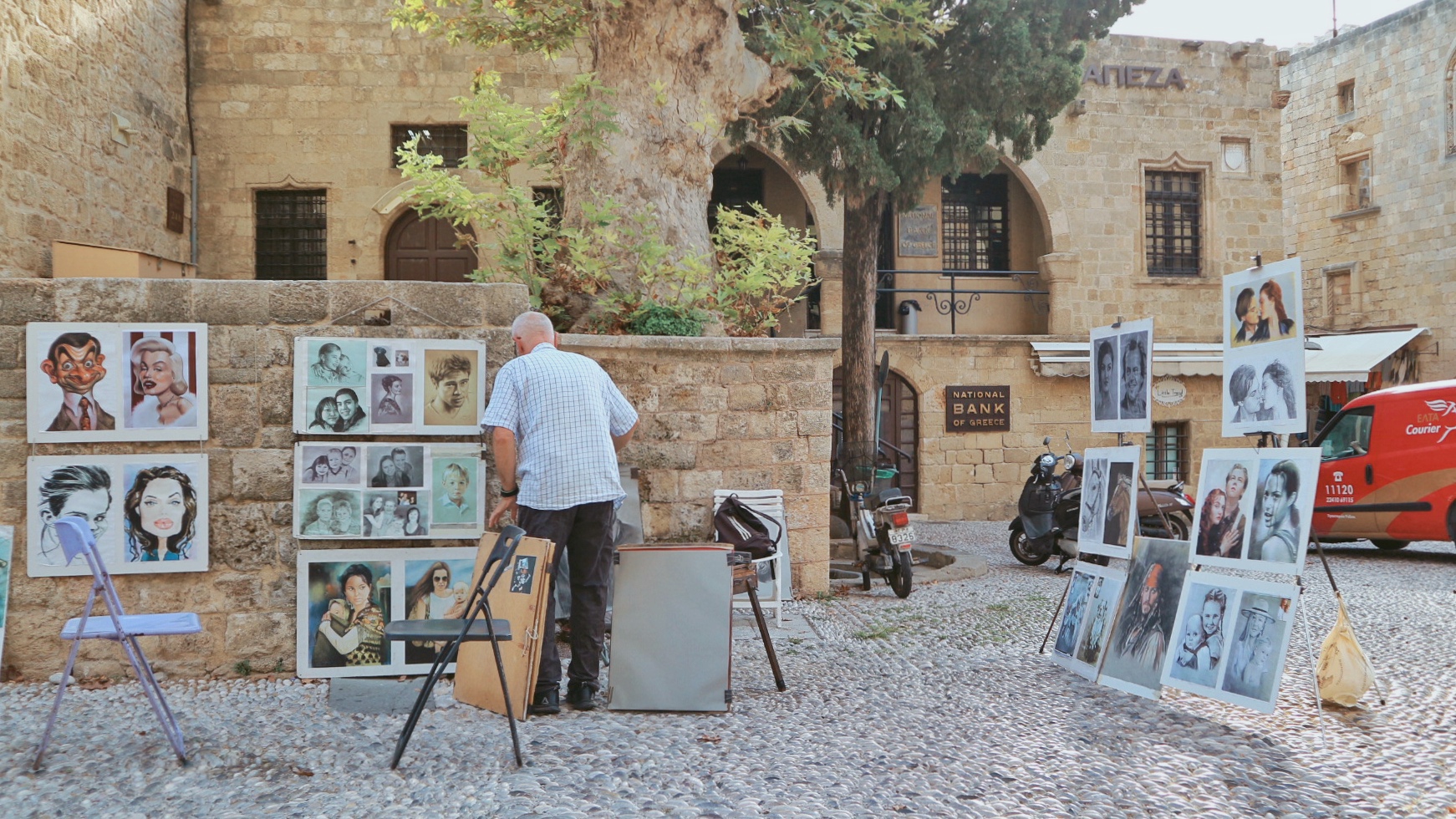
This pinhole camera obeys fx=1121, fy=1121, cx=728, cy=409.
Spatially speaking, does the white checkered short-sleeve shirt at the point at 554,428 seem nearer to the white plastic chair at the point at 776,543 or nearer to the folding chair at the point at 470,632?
the folding chair at the point at 470,632

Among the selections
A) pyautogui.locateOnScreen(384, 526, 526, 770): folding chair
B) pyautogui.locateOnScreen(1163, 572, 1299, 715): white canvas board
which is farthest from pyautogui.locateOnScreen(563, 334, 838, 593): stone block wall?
pyautogui.locateOnScreen(1163, 572, 1299, 715): white canvas board

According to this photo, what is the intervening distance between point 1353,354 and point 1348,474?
967 centimetres

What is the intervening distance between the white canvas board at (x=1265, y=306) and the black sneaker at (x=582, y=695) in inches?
124

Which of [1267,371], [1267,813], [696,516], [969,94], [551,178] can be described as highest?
[969,94]

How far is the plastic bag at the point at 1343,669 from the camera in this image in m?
4.67

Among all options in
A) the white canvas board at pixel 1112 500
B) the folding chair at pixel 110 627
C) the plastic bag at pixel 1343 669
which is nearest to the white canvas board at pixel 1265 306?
the white canvas board at pixel 1112 500

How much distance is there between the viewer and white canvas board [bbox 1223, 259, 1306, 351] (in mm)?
4727

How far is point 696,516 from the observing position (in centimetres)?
712

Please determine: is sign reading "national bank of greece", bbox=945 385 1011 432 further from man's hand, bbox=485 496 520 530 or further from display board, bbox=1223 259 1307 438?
man's hand, bbox=485 496 520 530

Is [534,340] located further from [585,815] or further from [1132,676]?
[1132,676]

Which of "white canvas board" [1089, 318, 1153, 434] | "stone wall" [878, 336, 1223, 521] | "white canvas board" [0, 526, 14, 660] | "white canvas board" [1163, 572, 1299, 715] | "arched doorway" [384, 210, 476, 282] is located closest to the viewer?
"white canvas board" [1163, 572, 1299, 715]

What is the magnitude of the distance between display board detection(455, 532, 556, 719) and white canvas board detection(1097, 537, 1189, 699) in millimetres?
2609

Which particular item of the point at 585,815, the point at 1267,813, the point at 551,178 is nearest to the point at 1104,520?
the point at 1267,813

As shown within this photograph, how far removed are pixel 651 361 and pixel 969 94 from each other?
208 inches
